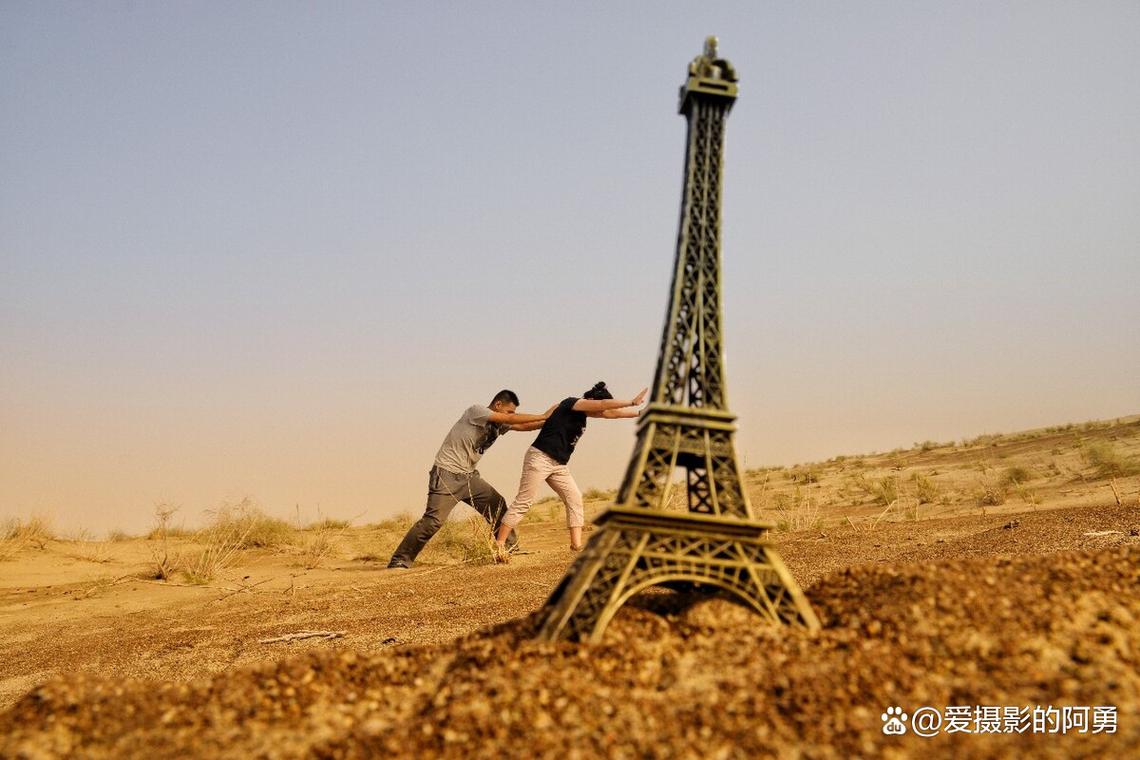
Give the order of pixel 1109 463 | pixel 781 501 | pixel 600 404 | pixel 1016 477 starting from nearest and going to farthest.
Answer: pixel 600 404 → pixel 1109 463 → pixel 1016 477 → pixel 781 501

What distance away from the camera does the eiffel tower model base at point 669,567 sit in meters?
4.40

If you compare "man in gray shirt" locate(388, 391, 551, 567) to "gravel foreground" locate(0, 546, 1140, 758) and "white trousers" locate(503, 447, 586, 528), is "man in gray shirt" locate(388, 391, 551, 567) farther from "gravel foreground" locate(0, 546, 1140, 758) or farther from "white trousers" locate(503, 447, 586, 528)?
"gravel foreground" locate(0, 546, 1140, 758)

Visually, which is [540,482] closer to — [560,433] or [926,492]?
[560,433]

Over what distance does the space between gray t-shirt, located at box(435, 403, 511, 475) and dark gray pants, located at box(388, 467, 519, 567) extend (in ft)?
0.44

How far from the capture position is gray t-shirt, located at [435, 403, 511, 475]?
11.9 metres

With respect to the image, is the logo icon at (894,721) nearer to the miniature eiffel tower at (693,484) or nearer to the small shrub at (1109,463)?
the miniature eiffel tower at (693,484)

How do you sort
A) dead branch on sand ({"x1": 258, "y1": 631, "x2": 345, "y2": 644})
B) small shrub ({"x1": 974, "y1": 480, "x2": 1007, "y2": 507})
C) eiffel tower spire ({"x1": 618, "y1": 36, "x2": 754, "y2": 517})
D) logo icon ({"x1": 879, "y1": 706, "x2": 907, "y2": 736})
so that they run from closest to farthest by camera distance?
logo icon ({"x1": 879, "y1": 706, "x2": 907, "y2": 736}) → eiffel tower spire ({"x1": 618, "y1": 36, "x2": 754, "y2": 517}) → dead branch on sand ({"x1": 258, "y1": 631, "x2": 345, "y2": 644}) → small shrub ({"x1": 974, "y1": 480, "x2": 1007, "y2": 507})

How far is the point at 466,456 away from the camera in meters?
12.1

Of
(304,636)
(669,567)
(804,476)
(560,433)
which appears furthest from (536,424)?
(804,476)

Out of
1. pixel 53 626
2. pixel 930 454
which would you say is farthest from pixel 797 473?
pixel 53 626

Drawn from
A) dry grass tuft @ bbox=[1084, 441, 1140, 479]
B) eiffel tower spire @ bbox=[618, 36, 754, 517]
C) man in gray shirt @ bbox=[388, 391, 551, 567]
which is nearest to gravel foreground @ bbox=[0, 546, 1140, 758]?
eiffel tower spire @ bbox=[618, 36, 754, 517]

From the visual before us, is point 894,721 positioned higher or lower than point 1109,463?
lower

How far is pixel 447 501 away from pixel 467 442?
917 millimetres

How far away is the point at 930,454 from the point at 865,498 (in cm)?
1137
